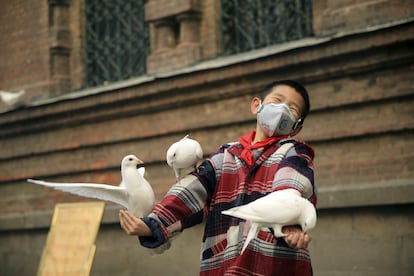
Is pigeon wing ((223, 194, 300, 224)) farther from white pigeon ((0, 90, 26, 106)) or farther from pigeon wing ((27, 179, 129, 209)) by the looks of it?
white pigeon ((0, 90, 26, 106))

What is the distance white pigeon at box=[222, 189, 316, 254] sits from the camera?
3.27 m

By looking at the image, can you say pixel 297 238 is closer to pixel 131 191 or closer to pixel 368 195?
pixel 131 191

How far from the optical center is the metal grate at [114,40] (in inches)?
426

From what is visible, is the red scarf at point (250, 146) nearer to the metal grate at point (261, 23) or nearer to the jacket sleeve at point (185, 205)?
the jacket sleeve at point (185, 205)

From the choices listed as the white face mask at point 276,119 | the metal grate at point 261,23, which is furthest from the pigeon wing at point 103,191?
the metal grate at point 261,23

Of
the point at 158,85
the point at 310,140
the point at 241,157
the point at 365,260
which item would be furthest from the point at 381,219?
the point at 241,157

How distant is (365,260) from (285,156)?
4.04 metres

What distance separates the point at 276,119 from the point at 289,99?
0.14m

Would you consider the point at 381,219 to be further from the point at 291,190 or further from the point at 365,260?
the point at 291,190

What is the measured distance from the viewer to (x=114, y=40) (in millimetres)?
11164

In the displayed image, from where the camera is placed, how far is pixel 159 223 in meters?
3.68

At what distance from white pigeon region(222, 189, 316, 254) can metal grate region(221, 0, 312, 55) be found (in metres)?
5.61

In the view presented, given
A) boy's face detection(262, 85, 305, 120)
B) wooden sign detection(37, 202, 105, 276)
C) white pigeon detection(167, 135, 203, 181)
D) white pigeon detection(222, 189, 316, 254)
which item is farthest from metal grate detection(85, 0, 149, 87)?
white pigeon detection(222, 189, 316, 254)

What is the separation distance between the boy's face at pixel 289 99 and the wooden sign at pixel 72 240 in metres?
4.89
